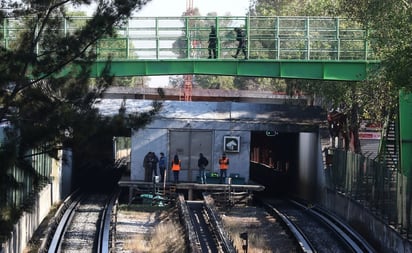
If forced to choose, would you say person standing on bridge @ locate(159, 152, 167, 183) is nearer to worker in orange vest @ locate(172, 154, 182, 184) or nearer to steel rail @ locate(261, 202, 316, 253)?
worker in orange vest @ locate(172, 154, 182, 184)

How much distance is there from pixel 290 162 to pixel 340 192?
48.8 ft

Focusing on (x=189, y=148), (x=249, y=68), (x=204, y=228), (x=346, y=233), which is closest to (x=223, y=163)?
(x=189, y=148)

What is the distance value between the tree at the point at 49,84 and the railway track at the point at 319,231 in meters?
7.26

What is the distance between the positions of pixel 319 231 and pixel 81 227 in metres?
6.86

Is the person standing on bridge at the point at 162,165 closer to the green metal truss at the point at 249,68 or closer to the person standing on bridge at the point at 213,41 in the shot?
the green metal truss at the point at 249,68

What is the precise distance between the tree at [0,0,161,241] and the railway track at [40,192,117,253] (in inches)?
197

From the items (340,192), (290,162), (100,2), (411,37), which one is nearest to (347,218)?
(340,192)

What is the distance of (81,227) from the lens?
2655cm

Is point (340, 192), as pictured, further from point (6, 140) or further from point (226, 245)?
point (6, 140)

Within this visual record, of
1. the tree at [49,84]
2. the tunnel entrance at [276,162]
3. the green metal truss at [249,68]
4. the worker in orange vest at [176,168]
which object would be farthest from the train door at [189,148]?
the tree at [49,84]

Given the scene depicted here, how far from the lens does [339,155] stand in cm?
3061

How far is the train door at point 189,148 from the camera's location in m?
35.4

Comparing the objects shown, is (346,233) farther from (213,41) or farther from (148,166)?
(148,166)

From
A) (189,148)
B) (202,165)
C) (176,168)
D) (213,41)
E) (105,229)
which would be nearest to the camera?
(105,229)
